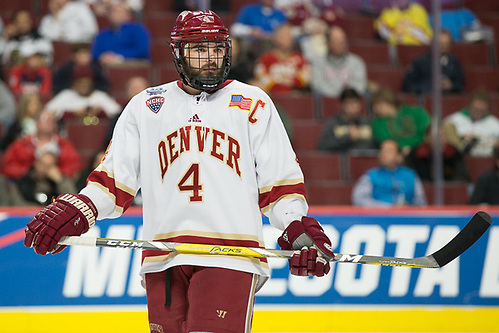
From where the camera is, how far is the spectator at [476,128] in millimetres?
6977

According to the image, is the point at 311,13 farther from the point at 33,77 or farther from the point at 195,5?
the point at 33,77

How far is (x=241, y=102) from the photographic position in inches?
103

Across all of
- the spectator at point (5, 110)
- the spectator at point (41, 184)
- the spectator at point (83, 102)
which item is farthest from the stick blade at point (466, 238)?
the spectator at point (5, 110)

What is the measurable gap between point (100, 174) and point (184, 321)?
55cm

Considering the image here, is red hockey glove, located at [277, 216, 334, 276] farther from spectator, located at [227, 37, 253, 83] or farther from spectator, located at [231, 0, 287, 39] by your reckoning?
spectator, located at [231, 0, 287, 39]

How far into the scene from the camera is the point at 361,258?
2.55 meters

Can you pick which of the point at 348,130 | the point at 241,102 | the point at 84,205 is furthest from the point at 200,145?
the point at 348,130

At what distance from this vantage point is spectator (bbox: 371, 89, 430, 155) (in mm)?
6707

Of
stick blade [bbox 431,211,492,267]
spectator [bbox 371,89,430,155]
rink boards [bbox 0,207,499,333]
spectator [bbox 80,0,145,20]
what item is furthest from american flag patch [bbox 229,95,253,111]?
spectator [bbox 80,0,145,20]

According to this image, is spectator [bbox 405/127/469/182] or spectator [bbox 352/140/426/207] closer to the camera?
spectator [bbox 352/140/426/207]

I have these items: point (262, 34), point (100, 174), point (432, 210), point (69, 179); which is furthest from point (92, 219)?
point (262, 34)

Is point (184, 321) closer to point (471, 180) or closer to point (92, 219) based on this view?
point (92, 219)

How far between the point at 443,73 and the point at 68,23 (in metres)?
3.58

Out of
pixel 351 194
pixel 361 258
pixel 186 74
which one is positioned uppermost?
pixel 186 74
